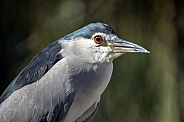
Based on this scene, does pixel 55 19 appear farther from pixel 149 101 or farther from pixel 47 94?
pixel 47 94

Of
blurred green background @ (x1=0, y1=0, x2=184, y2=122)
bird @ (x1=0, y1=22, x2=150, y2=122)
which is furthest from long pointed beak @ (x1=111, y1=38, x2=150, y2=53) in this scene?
blurred green background @ (x1=0, y1=0, x2=184, y2=122)

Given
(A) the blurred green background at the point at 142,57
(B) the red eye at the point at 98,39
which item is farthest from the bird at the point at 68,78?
(A) the blurred green background at the point at 142,57

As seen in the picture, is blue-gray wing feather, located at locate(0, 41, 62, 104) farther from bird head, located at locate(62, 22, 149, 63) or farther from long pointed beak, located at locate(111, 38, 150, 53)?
long pointed beak, located at locate(111, 38, 150, 53)

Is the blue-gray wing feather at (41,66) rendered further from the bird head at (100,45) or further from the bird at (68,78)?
the bird head at (100,45)

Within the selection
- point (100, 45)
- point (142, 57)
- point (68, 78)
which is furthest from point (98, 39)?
point (142, 57)

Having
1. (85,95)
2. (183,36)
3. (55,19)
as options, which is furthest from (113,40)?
(55,19)

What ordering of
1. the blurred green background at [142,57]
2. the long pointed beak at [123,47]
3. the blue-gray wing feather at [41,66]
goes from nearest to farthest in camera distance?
the long pointed beak at [123,47] < the blue-gray wing feather at [41,66] < the blurred green background at [142,57]

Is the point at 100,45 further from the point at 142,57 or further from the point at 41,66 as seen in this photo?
the point at 142,57
